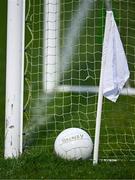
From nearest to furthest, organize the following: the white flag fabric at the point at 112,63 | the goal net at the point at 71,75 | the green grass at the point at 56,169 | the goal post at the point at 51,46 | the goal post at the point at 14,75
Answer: the green grass at the point at 56,169, the white flag fabric at the point at 112,63, the goal post at the point at 14,75, the goal net at the point at 71,75, the goal post at the point at 51,46

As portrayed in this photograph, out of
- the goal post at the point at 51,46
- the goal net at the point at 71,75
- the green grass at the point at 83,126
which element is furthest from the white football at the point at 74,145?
the goal post at the point at 51,46

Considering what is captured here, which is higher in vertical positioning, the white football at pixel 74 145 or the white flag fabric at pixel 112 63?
the white flag fabric at pixel 112 63

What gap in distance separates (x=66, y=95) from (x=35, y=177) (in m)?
2.12

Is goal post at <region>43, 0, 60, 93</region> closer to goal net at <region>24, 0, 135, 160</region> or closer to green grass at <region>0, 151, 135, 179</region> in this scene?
goal net at <region>24, 0, 135, 160</region>

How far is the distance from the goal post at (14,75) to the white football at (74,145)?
42cm

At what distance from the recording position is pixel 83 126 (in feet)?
19.7

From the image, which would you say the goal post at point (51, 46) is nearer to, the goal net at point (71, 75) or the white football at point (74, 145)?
the goal net at point (71, 75)

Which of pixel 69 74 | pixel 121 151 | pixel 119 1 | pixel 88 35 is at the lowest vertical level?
pixel 121 151

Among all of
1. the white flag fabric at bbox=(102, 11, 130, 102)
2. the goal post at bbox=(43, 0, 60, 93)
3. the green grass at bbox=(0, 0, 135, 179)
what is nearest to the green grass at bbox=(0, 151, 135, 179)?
the green grass at bbox=(0, 0, 135, 179)

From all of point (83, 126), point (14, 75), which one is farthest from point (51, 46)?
point (14, 75)

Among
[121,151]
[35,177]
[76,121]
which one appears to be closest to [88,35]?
[76,121]

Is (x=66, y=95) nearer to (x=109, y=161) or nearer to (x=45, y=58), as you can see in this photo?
(x=45, y=58)

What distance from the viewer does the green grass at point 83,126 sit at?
15.1ft

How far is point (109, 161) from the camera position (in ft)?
16.4
